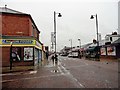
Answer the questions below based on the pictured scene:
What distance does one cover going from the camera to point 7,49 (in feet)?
90.9

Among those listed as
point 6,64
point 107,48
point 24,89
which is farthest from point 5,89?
point 107,48

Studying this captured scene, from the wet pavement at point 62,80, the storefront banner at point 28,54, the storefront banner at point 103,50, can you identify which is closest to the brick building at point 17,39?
the storefront banner at point 28,54

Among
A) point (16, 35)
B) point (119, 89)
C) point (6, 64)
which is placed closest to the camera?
point (119, 89)

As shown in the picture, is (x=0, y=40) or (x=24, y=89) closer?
(x=24, y=89)

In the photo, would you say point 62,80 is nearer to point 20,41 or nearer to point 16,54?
point 16,54

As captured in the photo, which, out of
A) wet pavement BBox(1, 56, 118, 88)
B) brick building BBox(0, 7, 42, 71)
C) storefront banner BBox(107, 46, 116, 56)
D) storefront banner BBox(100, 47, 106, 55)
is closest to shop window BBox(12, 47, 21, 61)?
brick building BBox(0, 7, 42, 71)

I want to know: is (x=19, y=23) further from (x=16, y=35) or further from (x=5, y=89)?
(x=5, y=89)

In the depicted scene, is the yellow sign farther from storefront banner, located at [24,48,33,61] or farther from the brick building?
storefront banner, located at [24,48,33,61]

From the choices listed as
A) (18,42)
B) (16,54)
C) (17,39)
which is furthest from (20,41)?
(16,54)

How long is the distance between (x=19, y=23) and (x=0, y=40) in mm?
4130

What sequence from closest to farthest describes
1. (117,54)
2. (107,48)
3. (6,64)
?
1. (6,64)
2. (117,54)
3. (107,48)

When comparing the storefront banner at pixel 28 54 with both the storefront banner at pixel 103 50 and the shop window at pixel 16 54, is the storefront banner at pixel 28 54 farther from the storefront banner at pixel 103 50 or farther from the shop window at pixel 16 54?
the storefront banner at pixel 103 50

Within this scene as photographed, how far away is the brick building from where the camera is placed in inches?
1091

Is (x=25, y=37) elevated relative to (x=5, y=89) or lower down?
elevated
